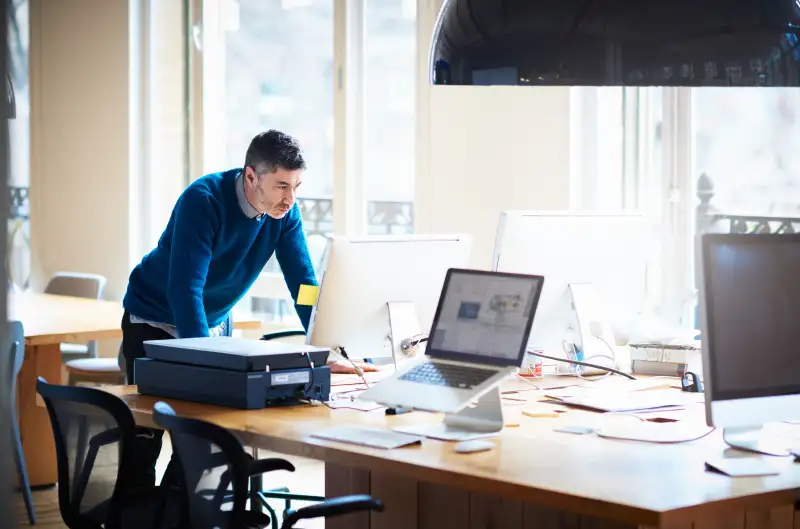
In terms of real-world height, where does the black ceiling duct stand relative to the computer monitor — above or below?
above

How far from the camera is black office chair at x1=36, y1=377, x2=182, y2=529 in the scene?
2.56 m

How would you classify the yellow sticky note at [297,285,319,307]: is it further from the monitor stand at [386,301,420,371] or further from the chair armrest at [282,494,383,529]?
the chair armrest at [282,494,383,529]

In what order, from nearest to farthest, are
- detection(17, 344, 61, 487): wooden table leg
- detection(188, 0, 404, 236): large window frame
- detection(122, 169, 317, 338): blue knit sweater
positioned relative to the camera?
detection(122, 169, 317, 338): blue knit sweater
detection(17, 344, 61, 487): wooden table leg
detection(188, 0, 404, 236): large window frame

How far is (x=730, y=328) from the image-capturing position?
2.33 m

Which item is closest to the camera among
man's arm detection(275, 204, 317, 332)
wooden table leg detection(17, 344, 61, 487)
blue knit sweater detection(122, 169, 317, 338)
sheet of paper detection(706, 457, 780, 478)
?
sheet of paper detection(706, 457, 780, 478)

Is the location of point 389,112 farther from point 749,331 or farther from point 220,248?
point 749,331

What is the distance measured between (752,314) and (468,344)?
2.16 feet

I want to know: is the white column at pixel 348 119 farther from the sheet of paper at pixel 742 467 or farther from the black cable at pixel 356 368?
the sheet of paper at pixel 742 467

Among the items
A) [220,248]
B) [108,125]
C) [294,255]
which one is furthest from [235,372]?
[108,125]

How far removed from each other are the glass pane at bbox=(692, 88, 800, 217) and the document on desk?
1.69 metres

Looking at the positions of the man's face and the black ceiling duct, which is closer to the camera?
the black ceiling duct

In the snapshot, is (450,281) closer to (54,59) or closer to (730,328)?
(730,328)

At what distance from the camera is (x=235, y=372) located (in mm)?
2795

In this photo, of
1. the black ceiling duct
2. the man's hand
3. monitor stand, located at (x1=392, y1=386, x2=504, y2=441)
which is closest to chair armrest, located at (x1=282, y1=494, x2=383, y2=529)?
monitor stand, located at (x1=392, y1=386, x2=504, y2=441)
